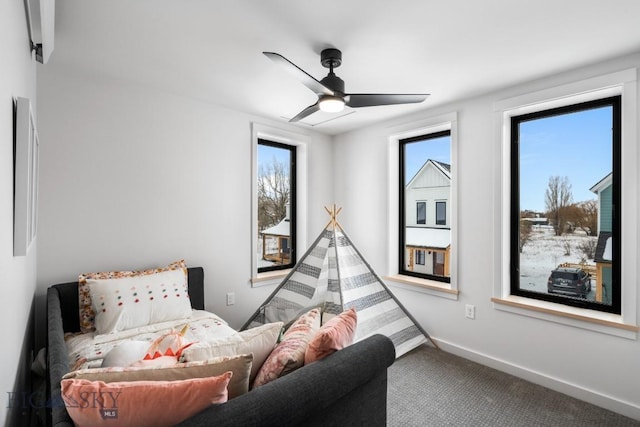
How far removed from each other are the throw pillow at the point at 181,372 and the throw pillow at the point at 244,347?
0.16 meters

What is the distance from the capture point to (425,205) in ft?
12.0

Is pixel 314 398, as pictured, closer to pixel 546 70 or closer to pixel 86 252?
pixel 86 252

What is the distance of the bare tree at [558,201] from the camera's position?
2664 mm

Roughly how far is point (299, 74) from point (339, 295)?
5.87 feet

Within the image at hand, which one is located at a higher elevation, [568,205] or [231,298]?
[568,205]

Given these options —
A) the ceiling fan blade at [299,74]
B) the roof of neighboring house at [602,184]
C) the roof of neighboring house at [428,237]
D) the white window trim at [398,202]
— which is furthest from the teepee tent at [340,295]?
the roof of neighboring house at [602,184]

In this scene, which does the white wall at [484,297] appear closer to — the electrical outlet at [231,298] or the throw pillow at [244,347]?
the electrical outlet at [231,298]

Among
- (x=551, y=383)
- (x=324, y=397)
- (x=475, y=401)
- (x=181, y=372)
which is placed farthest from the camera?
(x=551, y=383)

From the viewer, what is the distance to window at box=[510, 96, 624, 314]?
2447 mm

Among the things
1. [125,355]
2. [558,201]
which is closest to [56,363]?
[125,355]

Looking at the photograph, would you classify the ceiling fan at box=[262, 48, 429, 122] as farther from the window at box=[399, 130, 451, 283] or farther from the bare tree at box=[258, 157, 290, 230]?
the bare tree at box=[258, 157, 290, 230]

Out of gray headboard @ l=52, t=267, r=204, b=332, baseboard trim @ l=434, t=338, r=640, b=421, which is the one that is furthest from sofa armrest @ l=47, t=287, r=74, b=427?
baseboard trim @ l=434, t=338, r=640, b=421

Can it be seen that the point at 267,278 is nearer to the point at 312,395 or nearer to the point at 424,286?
the point at 424,286

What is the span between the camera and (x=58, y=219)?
95.3 inches
